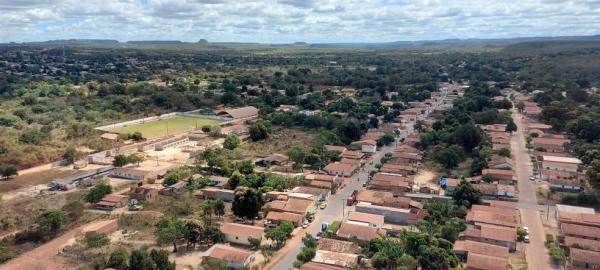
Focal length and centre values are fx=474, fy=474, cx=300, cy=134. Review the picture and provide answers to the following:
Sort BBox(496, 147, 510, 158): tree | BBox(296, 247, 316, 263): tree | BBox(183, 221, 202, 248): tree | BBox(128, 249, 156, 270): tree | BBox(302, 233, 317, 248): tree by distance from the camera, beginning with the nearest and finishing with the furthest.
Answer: BBox(128, 249, 156, 270): tree
BBox(296, 247, 316, 263): tree
BBox(302, 233, 317, 248): tree
BBox(183, 221, 202, 248): tree
BBox(496, 147, 510, 158): tree

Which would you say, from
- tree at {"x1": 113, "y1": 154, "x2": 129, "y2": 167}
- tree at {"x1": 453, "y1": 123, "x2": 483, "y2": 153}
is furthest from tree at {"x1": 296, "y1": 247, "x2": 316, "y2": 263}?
tree at {"x1": 453, "y1": 123, "x2": 483, "y2": 153}

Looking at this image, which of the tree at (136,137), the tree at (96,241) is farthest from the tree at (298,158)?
the tree at (136,137)

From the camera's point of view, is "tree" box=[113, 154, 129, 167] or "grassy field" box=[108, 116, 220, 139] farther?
"grassy field" box=[108, 116, 220, 139]

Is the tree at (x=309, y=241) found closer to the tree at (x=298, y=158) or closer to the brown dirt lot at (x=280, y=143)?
the tree at (x=298, y=158)

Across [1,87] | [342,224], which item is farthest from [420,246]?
[1,87]

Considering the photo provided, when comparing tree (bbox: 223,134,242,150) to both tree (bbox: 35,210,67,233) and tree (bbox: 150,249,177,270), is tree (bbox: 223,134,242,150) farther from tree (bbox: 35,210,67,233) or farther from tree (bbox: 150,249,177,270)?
tree (bbox: 150,249,177,270)

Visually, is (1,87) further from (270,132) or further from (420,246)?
(420,246)
